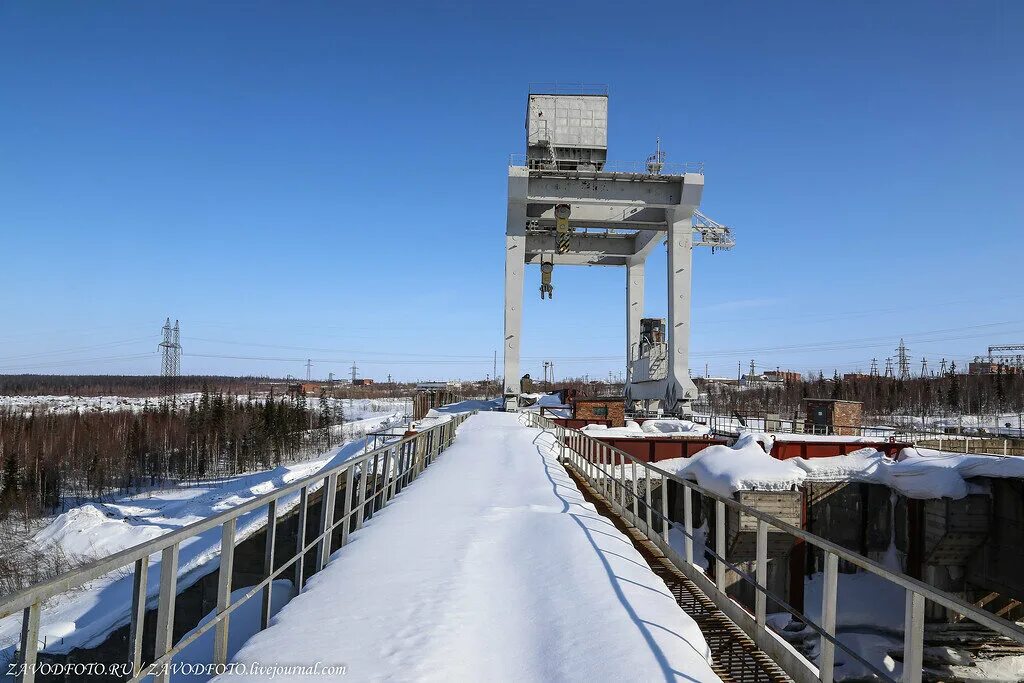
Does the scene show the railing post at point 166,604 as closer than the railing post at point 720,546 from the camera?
Yes

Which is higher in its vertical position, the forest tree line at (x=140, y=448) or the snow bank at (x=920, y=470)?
the snow bank at (x=920, y=470)

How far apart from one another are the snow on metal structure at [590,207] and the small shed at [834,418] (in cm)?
571

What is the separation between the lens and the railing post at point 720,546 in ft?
18.4

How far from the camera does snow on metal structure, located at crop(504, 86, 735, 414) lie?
28797 mm

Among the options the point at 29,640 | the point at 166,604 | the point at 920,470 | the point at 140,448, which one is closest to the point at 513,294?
the point at 920,470

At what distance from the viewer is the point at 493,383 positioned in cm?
10338

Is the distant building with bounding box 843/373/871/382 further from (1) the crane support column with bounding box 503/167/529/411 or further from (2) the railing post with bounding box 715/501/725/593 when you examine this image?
(2) the railing post with bounding box 715/501/725/593

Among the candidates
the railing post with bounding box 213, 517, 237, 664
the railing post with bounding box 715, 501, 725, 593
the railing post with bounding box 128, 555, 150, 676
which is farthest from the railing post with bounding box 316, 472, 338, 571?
the railing post with bounding box 715, 501, 725, 593

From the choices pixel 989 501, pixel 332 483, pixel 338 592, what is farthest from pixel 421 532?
pixel 989 501

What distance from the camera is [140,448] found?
213 ft

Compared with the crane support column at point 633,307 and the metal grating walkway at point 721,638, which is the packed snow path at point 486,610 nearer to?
the metal grating walkway at point 721,638

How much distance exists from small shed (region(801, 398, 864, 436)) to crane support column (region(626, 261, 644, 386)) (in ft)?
39.5

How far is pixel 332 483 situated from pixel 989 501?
18.2 metres

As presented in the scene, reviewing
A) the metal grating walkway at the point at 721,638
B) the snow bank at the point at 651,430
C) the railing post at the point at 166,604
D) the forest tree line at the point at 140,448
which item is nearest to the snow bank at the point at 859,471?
the snow bank at the point at 651,430
